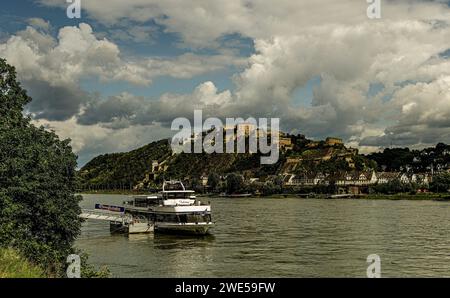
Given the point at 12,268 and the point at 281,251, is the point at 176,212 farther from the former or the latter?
the point at 12,268

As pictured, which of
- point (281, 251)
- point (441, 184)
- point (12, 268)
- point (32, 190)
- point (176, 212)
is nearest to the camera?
point (12, 268)

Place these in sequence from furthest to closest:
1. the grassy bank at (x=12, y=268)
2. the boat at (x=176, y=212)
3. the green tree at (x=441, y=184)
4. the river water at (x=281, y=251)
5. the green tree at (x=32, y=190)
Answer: the green tree at (x=441, y=184)
the boat at (x=176, y=212)
the river water at (x=281, y=251)
the green tree at (x=32, y=190)
the grassy bank at (x=12, y=268)

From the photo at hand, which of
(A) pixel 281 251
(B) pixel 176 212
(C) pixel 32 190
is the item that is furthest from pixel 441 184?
(C) pixel 32 190

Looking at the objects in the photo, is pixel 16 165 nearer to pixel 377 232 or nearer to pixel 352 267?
pixel 352 267

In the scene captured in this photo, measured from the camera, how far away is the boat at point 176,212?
197ft

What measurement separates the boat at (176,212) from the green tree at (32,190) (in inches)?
1080

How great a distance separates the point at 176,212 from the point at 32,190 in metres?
34.1

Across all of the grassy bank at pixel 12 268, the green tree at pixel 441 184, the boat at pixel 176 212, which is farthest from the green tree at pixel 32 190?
the green tree at pixel 441 184

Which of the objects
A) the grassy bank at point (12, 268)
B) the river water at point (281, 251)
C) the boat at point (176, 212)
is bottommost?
the river water at point (281, 251)

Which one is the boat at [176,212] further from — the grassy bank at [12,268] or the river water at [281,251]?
the grassy bank at [12,268]

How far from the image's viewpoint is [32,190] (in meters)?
28.2

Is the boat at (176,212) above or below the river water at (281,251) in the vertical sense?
above

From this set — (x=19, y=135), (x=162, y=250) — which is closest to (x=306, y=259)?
(x=162, y=250)
